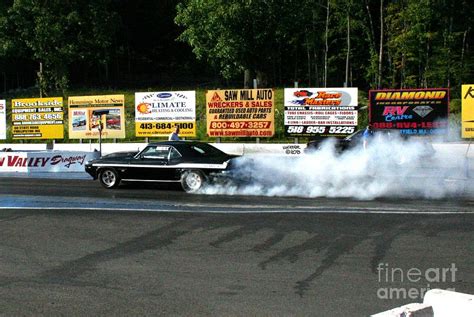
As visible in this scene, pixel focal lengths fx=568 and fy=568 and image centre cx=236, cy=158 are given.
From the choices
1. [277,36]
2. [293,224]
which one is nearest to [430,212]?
[293,224]

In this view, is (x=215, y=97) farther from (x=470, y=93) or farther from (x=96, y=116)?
(x=470, y=93)

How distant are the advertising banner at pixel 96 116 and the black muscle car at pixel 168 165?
1065 centimetres

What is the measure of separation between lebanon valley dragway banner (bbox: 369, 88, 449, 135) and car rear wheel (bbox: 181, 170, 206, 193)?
1004 cm

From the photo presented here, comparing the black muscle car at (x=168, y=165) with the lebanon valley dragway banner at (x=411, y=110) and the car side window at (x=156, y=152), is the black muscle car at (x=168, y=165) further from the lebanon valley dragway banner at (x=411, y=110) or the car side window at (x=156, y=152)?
the lebanon valley dragway banner at (x=411, y=110)

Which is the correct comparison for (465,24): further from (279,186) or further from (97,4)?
(279,186)

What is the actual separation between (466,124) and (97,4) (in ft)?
120

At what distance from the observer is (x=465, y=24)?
39.7m

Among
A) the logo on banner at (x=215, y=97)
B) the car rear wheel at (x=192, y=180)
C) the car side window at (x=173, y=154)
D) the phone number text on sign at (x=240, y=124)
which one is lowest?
the car rear wheel at (x=192, y=180)

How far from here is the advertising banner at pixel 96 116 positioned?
24.7m

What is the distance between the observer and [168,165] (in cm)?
1325

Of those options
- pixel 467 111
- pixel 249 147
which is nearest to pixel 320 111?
pixel 249 147

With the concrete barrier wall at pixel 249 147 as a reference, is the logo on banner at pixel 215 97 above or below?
above

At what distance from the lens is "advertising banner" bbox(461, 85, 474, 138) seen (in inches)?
783

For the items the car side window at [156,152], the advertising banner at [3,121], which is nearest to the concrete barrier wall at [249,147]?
the advertising banner at [3,121]
